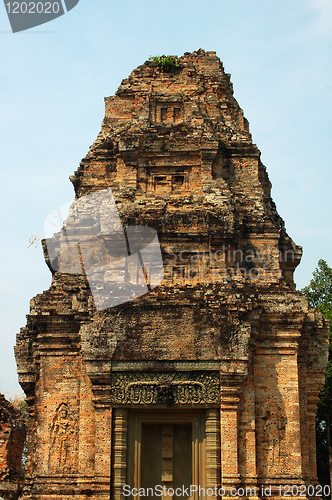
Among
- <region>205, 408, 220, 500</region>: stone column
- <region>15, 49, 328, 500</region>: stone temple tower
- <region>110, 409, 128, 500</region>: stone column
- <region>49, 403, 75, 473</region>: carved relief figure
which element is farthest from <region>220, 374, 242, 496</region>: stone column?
<region>49, 403, 75, 473</region>: carved relief figure

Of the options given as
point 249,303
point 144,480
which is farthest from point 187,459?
point 249,303

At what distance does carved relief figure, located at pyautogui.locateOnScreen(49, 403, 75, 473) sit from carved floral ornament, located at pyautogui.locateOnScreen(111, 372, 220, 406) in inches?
56.3

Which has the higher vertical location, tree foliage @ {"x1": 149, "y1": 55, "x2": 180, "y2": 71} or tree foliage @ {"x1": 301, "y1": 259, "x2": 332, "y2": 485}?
tree foliage @ {"x1": 149, "y1": 55, "x2": 180, "y2": 71}

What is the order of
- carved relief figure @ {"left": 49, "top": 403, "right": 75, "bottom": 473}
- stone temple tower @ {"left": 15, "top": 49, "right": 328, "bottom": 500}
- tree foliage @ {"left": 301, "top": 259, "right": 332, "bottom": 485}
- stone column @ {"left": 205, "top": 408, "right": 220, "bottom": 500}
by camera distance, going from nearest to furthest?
stone column @ {"left": 205, "top": 408, "right": 220, "bottom": 500}
stone temple tower @ {"left": 15, "top": 49, "right": 328, "bottom": 500}
carved relief figure @ {"left": 49, "top": 403, "right": 75, "bottom": 473}
tree foliage @ {"left": 301, "top": 259, "right": 332, "bottom": 485}

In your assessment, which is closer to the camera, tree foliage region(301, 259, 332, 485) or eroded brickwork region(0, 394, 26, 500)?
eroded brickwork region(0, 394, 26, 500)

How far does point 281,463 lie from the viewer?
13.2 m

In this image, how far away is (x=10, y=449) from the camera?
15.9m

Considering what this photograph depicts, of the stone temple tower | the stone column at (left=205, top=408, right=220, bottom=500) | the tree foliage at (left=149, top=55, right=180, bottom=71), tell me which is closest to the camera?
the stone column at (left=205, top=408, right=220, bottom=500)

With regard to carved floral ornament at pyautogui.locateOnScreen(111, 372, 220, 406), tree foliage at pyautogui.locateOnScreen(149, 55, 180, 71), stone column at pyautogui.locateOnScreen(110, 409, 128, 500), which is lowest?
stone column at pyautogui.locateOnScreen(110, 409, 128, 500)

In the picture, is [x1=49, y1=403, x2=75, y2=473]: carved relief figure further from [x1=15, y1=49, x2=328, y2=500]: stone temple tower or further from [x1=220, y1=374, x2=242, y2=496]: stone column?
[x1=220, y1=374, x2=242, y2=496]: stone column

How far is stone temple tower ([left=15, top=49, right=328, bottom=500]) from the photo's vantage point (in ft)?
42.3

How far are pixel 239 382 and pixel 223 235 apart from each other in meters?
3.68

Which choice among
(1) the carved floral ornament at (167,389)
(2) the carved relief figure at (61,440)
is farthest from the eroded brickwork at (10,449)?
(1) the carved floral ornament at (167,389)

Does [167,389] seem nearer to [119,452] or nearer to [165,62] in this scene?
[119,452]
